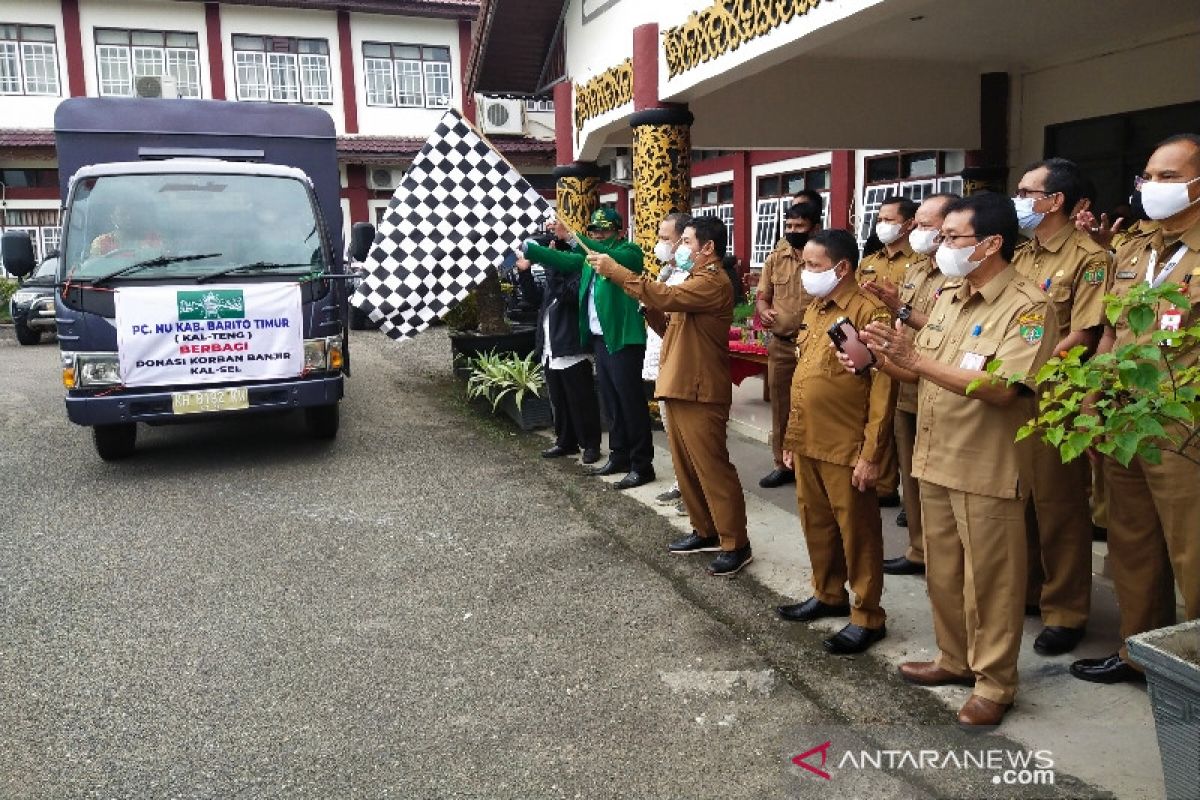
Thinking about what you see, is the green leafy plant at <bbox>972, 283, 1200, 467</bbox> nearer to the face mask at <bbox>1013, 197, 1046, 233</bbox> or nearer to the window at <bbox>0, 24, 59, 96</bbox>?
the face mask at <bbox>1013, 197, 1046, 233</bbox>

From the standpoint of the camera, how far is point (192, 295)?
248 inches

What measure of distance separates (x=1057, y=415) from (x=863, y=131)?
7469 millimetres

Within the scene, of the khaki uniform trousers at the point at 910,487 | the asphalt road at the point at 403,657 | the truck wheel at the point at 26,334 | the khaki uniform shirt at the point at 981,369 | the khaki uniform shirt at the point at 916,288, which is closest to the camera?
the khaki uniform shirt at the point at 981,369

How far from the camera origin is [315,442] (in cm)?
771

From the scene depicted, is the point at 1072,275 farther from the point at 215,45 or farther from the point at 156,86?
the point at 215,45

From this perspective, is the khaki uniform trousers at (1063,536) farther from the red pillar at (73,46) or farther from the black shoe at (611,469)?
the red pillar at (73,46)

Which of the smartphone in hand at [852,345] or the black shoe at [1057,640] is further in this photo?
the black shoe at [1057,640]

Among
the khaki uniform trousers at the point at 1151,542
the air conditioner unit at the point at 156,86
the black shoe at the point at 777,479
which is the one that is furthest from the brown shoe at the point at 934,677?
the air conditioner unit at the point at 156,86

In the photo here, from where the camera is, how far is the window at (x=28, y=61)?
2069cm

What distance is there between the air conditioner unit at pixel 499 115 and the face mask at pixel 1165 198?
71.1 feet

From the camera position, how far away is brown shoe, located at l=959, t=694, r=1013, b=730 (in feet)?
10.1

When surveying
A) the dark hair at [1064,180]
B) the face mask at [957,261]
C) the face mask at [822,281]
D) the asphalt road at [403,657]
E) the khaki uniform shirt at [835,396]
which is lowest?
the asphalt road at [403,657]

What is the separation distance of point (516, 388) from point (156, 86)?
43.0 feet

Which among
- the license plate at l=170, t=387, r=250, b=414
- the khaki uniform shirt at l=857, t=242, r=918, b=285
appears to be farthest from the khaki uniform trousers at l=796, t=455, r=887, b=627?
the license plate at l=170, t=387, r=250, b=414
